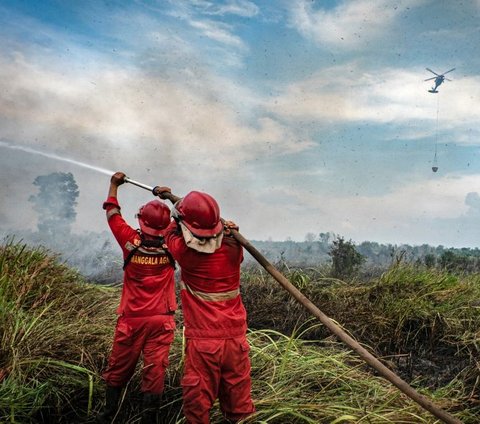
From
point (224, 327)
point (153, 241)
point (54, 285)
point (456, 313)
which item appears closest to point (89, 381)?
point (153, 241)

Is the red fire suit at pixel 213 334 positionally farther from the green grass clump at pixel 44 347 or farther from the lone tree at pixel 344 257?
the lone tree at pixel 344 257

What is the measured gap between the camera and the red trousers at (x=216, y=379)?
3014mm

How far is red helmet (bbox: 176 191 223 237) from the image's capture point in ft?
9.88

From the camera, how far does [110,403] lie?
12.7ft

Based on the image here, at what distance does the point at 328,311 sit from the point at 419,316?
132cm

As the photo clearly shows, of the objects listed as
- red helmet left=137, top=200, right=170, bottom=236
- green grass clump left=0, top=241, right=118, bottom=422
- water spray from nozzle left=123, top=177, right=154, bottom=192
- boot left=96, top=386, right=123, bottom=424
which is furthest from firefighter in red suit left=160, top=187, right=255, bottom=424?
green grass clump left=0, top=241, right=118, bottom=422

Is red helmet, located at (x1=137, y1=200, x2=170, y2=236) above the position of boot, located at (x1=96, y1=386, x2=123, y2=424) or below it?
above

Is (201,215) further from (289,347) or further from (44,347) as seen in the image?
(44,347)

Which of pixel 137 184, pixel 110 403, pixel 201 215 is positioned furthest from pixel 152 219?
pixel 110 403

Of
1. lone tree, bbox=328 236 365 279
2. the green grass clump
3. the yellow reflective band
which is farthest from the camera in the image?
lone tree, bbox=328 236 365 279

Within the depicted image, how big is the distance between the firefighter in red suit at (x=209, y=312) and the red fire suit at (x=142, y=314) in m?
0.95

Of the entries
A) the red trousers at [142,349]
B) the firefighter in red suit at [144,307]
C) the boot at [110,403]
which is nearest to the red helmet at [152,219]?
the firefighter in red suit at [144,307]

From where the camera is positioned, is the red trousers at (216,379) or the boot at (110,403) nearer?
the red trousers at (216,379)

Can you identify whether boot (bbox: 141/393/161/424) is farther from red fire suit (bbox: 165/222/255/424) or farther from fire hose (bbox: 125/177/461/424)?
fire hose (bbox: 125/177/461/424)
